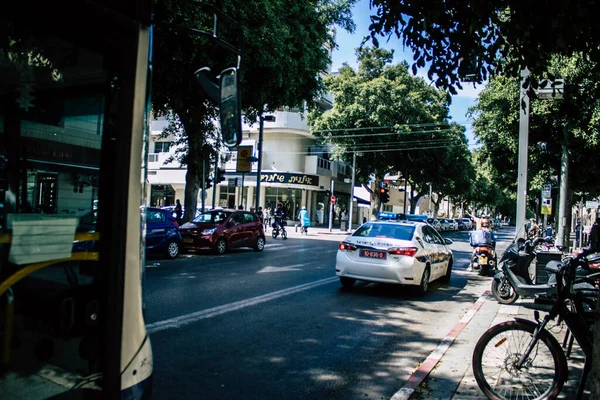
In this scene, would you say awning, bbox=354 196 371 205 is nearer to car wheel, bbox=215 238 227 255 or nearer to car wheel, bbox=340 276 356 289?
car wheel, bbox=215 238 227 255

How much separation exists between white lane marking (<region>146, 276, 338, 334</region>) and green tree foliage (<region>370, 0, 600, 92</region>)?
4.32 m

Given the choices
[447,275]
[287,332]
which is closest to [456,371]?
[287,332]

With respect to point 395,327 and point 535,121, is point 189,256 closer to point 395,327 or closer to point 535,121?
point 395,327

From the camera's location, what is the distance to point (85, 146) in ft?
7.90

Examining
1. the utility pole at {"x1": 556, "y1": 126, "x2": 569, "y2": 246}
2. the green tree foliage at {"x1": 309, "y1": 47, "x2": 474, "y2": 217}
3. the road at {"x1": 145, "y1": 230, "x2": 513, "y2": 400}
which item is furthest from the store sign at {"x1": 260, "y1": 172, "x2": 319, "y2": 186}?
→ the road at {"x1": 145, "y1": 230, "x2": 513, "y2": 400}

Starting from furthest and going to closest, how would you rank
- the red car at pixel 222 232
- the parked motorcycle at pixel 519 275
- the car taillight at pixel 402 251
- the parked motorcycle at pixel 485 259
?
the red car at pixel 222 232
the parked motorcycle at pixel 485 259
the car taillight at pixel 402 251
the parked motorcycle at pixel 519 275

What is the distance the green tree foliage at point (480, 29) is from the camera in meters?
4.57

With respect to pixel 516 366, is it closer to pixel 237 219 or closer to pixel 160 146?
pixel 237 219

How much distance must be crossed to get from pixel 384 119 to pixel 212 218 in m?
20.4

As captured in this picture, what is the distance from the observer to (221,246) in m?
16.9

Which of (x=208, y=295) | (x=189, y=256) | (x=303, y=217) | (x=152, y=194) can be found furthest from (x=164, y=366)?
(x=152, y=194)

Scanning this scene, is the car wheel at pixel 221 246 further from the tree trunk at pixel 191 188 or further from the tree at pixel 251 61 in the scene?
the tree at pixel 251 61

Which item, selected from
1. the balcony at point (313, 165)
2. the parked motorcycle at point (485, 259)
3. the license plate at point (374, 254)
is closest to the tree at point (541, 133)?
the parked motorcycle at point (485, 259)

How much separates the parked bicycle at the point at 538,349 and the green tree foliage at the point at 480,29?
7.02ft
